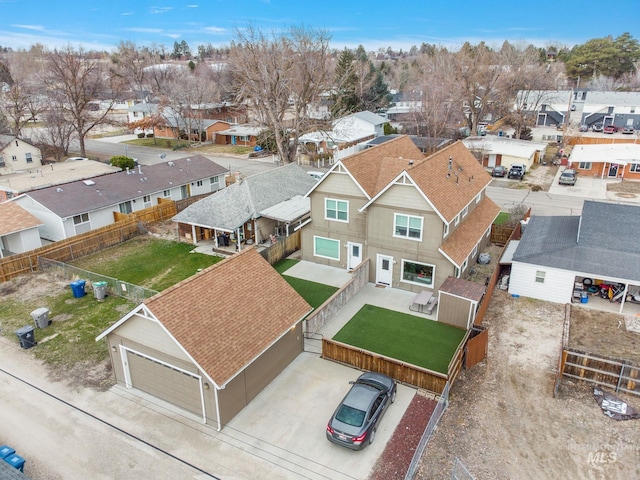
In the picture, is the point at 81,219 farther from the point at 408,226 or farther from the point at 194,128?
the point at 194,128

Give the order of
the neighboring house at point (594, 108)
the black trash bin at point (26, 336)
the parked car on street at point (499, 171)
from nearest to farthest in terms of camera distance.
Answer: the black trash bin at point (26, 336) → the parked car on street at point (499, 171) → the neighboring house at point (594, 108)

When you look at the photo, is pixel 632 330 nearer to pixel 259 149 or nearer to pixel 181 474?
pixel 181 474

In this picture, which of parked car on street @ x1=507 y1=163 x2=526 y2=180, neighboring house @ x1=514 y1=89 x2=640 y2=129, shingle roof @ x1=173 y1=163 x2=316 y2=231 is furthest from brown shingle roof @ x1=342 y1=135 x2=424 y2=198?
neighboring house @ x1=514 y1=89 x2=640 y2=129

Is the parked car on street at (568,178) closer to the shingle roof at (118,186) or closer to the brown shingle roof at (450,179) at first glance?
the brown shingle roof at (450,179)

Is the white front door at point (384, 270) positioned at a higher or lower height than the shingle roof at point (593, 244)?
lower

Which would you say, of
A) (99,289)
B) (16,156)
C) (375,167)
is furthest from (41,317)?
(16,156)

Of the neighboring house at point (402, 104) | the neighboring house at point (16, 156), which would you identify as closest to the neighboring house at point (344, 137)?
the neighboring house at point (402, 104)

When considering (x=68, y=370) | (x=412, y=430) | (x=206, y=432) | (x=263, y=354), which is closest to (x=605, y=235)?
(x=412, y=430)

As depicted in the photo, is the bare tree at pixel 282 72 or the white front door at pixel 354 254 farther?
the bare tree at pixel 282 72
